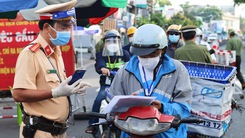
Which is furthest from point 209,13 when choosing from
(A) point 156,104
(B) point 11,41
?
(A) point 156,104

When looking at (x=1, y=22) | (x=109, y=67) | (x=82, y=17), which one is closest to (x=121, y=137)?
(x=109, y=67)

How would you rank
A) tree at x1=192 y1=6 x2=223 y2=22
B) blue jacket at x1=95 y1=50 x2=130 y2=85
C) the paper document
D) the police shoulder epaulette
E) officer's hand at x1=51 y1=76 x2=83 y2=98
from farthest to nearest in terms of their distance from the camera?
tree at x1=192 y1=6 x2=223 y2=22
blue jacket at x1=95 y1=50 x2=130 y2=85
the police shoulder epaulette
officer's hand at x1=51 y1=76 x2=83 y2=98
the paper document

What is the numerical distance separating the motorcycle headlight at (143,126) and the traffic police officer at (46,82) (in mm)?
772

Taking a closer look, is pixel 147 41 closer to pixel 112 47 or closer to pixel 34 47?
pixel 34 47

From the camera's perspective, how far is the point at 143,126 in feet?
9.61

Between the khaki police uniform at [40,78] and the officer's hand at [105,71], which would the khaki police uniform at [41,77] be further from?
the officer's hand at [105,71]

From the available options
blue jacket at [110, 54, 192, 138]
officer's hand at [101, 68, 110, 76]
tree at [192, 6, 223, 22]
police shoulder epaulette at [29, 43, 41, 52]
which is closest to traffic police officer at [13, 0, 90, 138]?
police shoulder epaulette at [29, 43, 41, 52]

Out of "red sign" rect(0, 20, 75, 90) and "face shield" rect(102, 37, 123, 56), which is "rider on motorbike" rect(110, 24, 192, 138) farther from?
"red sign" rect(0, 20, 75, 90)

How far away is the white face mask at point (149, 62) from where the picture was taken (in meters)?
3.36

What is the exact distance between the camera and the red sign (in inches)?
368

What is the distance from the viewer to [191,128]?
552 cm

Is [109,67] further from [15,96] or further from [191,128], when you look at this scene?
[15,96]

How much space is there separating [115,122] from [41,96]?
80cm

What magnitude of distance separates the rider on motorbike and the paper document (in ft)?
0.95
